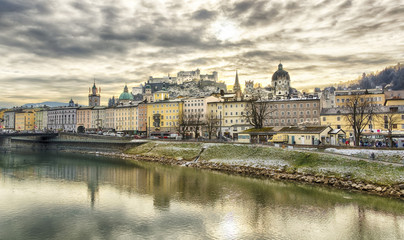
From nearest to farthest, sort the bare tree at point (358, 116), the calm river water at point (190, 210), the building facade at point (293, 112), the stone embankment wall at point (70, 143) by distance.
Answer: the calm river water at point (190, 210)
the bare tree at point (358, 116)
the building facade at point (293, 112)
the stone embankment wall at point (70, 143)

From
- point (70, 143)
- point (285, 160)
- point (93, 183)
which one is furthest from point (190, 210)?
point (70, 143)

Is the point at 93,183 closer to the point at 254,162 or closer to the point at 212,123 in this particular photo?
the point at 254,162

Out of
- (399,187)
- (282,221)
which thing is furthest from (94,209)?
(399,187)

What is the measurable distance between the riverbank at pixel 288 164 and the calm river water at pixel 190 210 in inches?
124

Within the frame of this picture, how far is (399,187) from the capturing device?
37250 millimetres

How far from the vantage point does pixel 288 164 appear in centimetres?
5272

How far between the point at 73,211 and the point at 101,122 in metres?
130

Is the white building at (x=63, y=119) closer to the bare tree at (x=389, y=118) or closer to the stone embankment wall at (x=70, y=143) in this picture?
the stone embankment wall at (x=70, y=143)

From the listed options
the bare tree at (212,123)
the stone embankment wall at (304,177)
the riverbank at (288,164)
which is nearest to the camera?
the stone embankment wall at (304,177)

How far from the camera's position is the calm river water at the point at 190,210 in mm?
26516

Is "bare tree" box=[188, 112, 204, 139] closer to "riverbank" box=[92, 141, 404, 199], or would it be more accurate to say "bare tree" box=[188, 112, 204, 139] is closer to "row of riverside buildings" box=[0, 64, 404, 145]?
"row of riverside buildings" box=[0, 64, 404, 145]

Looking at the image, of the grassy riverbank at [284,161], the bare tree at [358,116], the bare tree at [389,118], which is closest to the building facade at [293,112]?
Answer: the bare tree at [358,116]

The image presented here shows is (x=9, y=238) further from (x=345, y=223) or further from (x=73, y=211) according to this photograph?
(x=345, y=223)

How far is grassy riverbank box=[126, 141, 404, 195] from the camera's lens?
4103 cm
